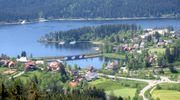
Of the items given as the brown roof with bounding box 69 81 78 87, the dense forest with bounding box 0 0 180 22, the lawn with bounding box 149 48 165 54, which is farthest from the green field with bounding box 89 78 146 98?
the dense forest with bounding box 0 0 180 22

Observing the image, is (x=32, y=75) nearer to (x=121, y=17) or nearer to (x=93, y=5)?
(x=121, y=17)

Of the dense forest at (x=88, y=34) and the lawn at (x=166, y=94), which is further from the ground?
the dense forest at (x=88, y=34)

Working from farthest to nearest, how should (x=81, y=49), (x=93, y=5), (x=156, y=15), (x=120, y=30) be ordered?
(x=93, y=5) → (x=156, y=15) → (x=120, y=30) → (x=81, y=49)

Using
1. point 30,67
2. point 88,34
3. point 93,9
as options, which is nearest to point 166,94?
point 30,67

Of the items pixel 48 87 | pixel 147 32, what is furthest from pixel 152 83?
pixel 147 32

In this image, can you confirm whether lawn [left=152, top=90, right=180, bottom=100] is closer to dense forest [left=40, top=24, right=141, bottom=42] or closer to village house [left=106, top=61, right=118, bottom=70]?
village house [left=106, top=61, right=118, bottom=70]

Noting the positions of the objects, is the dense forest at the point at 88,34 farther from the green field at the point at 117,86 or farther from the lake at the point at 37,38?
the green field at the point at 117,86

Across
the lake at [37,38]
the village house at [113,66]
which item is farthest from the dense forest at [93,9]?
the village house at [113,66]
